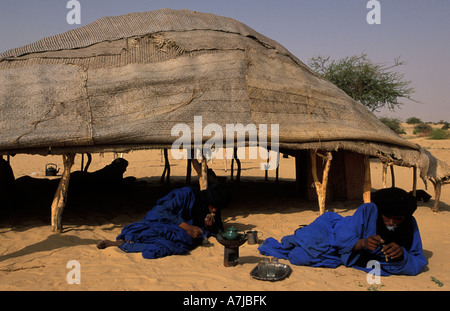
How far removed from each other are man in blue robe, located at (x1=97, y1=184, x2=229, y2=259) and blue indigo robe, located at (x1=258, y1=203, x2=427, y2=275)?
1.10m

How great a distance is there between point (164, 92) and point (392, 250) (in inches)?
172

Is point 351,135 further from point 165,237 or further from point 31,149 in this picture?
point 31,149

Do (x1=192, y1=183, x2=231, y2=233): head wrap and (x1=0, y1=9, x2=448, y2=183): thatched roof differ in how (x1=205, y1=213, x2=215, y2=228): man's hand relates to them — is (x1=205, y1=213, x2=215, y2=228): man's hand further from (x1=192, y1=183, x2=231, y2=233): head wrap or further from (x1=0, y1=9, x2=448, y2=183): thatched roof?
(x1=0, y1=9, x2=448, y2=183): thatched roof

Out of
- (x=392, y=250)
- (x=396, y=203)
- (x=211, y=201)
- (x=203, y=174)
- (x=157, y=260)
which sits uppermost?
(x=396, y=203)

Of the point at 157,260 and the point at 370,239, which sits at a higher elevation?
the point at 370,239

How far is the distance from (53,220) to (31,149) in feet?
3.56

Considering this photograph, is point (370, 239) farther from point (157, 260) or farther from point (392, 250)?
point (157, 260)

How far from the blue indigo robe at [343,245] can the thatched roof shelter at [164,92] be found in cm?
255

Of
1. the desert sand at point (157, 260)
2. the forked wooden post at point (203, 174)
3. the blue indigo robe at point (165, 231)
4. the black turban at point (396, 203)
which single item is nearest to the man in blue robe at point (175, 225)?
the blue indigo robe at point (165, 231)

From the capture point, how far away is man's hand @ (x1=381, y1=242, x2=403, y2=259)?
409 cm

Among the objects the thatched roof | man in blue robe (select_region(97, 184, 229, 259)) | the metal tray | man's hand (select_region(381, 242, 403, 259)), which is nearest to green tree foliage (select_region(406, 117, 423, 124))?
the thatched roof

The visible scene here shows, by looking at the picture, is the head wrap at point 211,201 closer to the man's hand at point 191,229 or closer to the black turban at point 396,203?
the man's hand at point 191,229

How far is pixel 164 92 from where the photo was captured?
6.95 metres

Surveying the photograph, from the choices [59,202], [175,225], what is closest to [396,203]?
[175,225]
